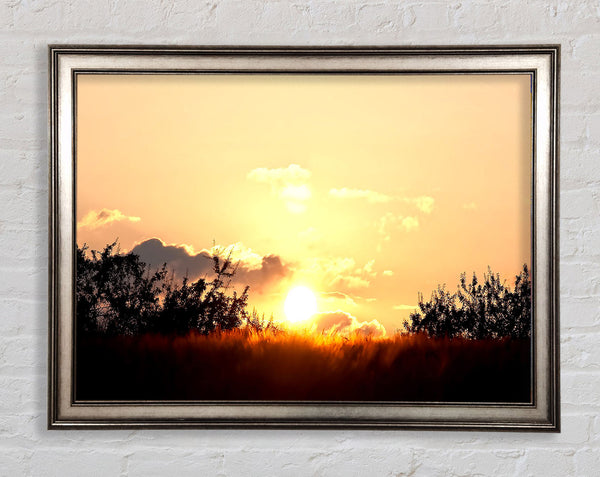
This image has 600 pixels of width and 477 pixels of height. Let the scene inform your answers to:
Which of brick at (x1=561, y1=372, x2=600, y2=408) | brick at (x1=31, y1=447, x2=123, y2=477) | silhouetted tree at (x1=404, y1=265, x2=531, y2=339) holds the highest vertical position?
silhouetted tree at (x1=404, y1=265, x2=531, y2=339)

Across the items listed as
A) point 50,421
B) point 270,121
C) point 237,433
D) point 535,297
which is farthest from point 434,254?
point 50,421

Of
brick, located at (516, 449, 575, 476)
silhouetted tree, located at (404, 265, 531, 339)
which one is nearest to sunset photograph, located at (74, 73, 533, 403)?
silhouetted tree, located at (404, 265, 531, 339)

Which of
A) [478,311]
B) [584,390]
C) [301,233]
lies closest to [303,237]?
[301,233]

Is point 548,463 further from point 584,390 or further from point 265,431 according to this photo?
point 265,431

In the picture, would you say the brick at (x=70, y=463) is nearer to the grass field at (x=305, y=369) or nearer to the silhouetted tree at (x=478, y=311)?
the grass field at (x=305, y=369)

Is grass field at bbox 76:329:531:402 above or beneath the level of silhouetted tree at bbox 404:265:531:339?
beneath

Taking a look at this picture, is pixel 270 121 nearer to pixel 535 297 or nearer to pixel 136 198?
pixel 136 198

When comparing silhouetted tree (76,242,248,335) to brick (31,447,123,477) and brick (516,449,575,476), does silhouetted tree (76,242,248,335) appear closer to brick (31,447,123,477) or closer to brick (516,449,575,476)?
brick (31,447,123,477)
